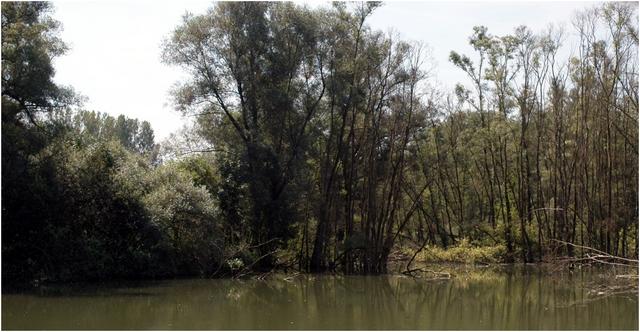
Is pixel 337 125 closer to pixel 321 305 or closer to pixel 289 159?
pixel 289 159

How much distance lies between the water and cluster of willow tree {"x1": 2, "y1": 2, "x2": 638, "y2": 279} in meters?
1.73

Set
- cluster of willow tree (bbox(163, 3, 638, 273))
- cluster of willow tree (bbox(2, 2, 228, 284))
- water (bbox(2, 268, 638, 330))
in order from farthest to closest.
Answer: cluster of willow tree (bbox(163, 3, 638, 273)) < cluster of willow tree (bbox(2, 2, 228, 284)) < water (bbox(2, 268, 638, 330))

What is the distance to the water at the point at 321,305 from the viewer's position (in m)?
11.3

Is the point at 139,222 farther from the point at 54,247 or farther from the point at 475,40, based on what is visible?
the point at 475,40

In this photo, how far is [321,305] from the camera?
14.0 metres

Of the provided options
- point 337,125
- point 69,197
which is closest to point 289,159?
point 337,125

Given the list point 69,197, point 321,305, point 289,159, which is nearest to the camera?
point 321,305

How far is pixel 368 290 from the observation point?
56.7ft

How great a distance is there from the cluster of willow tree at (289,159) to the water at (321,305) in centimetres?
173

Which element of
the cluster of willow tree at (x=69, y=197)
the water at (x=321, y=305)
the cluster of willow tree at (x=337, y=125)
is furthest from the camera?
the cluster of willow tree at (x=337, y=125)

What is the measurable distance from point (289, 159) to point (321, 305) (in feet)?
30.7

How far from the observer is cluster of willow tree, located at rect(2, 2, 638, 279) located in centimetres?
1748

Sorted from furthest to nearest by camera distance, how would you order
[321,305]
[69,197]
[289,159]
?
[289,159] → [69,197] → [321,305]

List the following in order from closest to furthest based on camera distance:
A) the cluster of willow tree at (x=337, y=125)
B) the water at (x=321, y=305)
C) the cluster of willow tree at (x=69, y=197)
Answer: the water at (x=321, y=305) → the cluster of willow tree at (x=69, y=197) → the cluster of willow tree at (x=337, y=125)
